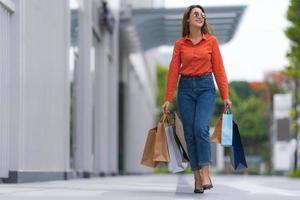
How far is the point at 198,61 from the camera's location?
7.06 m

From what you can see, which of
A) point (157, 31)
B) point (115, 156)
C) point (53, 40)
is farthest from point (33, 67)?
point (157, 31)

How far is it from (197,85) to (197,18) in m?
0.64

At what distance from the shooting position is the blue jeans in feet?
22.8

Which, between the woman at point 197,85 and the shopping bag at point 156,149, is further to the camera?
the shopping bag at point 156,149

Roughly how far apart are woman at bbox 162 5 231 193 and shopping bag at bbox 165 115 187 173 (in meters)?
0.16

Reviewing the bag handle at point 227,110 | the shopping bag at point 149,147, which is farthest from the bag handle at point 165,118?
the bag handle at point 227,110

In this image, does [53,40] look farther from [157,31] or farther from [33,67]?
[157,31]

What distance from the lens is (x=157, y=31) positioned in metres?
28.1

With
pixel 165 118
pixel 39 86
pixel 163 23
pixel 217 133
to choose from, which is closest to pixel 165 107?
pixel 165 118

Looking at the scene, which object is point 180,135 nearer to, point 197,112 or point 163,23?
point 197,112

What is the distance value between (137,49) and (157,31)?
1.75 meters

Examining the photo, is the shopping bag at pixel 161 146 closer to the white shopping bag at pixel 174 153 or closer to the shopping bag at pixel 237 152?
the white shopping bag at pixel 174 153

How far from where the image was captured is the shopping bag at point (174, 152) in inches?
282

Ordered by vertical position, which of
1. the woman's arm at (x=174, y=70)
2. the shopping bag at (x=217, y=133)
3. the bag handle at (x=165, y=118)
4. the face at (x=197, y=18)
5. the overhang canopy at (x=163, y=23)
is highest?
the overhang canopy at (x=163, y=23)
